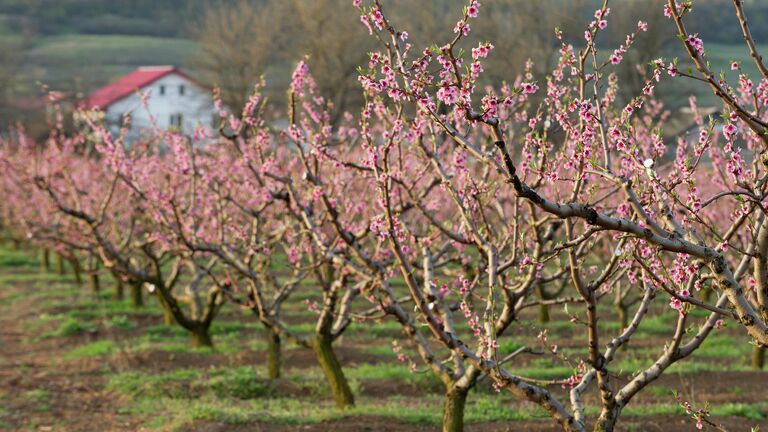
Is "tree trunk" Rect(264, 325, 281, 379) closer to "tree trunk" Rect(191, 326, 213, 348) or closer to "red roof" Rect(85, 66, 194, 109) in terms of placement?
"tree trunk" Rect(191, 326, 213, 348)

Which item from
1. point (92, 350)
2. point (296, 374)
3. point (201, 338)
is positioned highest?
point (201, 338)

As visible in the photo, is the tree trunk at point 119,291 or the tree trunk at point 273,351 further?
the tree trunk at point 119,291

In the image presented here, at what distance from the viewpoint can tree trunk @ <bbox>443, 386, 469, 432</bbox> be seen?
9.03 metres

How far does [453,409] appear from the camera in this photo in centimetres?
908

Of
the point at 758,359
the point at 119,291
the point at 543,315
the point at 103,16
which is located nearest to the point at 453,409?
the point at 758,359

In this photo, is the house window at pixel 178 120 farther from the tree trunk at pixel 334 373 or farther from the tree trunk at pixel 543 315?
the tree trunk at pixel 543 315

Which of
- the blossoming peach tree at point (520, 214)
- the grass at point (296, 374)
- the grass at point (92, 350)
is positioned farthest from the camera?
the grass at point (92, 350)

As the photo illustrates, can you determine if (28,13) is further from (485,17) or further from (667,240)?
(667,240)

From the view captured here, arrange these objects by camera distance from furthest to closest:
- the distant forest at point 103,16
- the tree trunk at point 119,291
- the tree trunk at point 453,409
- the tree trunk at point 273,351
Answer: the distant forest at point 103,16, the tree trunk at point 119,291, the tree trunk at point 273,351, the tree trunk at point 453,409

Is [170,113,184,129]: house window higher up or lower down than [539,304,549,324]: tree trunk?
higher up

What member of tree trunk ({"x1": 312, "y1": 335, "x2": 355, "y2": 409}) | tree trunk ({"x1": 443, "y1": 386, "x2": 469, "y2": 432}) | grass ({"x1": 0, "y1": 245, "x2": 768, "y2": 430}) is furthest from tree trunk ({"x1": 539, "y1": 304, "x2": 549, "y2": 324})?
tree trunk ({"x1": 443, "y1": 386, "x2": 469, "y2": 432})

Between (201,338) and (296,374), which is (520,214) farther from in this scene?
(201,338)

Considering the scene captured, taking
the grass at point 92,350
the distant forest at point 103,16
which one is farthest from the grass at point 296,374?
the distant forest at point 103,16

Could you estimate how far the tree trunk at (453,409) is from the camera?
9.03 meters
